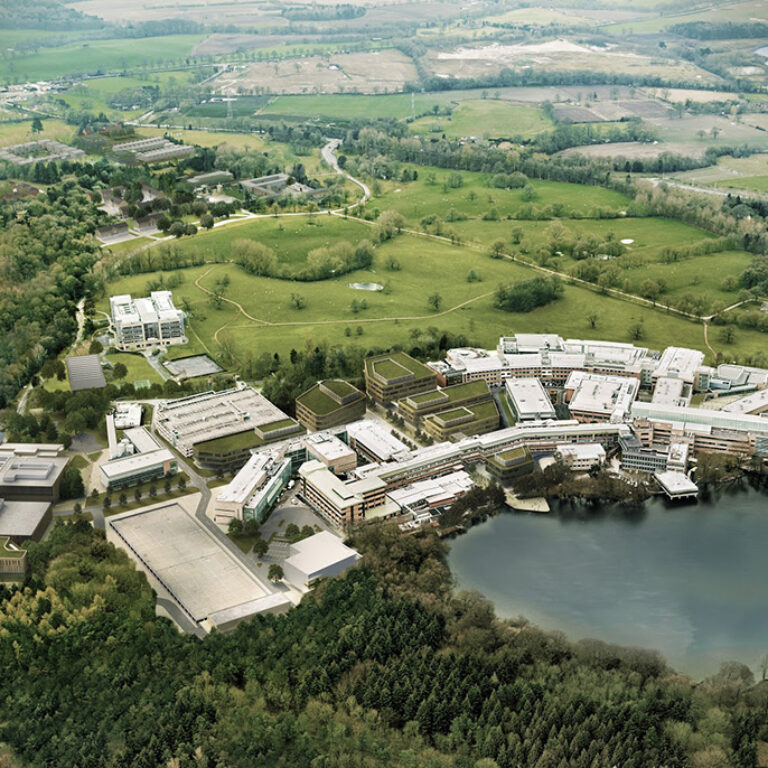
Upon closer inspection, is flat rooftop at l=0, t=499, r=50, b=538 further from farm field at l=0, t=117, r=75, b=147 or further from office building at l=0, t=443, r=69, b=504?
farm field at l=0, t=117, r=75, b=147

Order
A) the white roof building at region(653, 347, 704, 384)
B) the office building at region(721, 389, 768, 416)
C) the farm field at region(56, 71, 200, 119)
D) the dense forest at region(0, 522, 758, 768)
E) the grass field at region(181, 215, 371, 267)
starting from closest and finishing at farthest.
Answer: the dense forest at region(0, 522, 758, 768) → the office building at region(721, 389, 768, 416) → the white roof building at region(653, 347, 704, 384) → the grass field at region(181, 215, 371, 267) → the farm field at region(56, 71, 200, 119)

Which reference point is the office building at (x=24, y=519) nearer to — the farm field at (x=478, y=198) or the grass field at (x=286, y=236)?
the grass field at (x=286, y=236)

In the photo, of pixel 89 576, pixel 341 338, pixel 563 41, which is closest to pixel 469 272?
pixel 341 338

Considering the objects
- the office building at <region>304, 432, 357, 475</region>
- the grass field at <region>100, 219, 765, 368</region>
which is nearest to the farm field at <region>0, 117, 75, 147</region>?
the grass field at <region>100, 219, 765, 368</region>

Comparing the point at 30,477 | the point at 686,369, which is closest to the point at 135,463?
the point at 30,477

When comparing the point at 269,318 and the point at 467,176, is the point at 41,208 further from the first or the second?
A: the point at 467,176

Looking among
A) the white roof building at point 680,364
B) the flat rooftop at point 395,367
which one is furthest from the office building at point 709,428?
the flat rooftop at point 395,367
